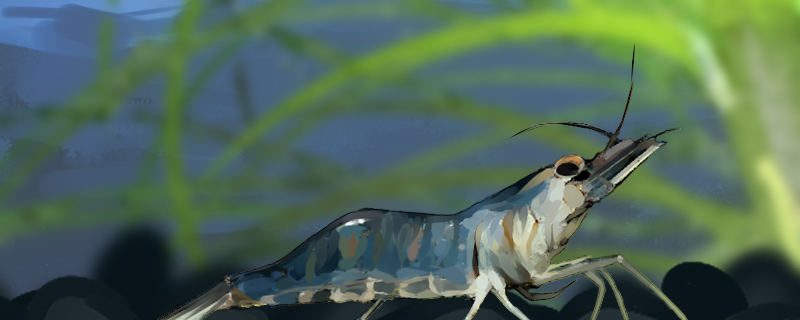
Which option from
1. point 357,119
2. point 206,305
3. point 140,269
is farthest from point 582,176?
point 140,269

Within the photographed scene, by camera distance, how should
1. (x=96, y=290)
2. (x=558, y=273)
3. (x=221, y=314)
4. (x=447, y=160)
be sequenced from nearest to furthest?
1. (x=558, y=273)
2. (x=221, y=314)
3. (x=96, y=290)
4. (x=447, y=160)

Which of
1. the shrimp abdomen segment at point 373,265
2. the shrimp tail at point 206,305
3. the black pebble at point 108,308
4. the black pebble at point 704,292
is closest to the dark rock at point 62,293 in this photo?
the black pebble at point 108,308

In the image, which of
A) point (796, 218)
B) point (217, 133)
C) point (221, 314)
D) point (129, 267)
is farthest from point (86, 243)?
point (796, 218)

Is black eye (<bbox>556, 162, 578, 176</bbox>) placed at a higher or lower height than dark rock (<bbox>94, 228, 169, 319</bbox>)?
higher

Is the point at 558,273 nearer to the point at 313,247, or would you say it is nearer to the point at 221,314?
the point at 313,247

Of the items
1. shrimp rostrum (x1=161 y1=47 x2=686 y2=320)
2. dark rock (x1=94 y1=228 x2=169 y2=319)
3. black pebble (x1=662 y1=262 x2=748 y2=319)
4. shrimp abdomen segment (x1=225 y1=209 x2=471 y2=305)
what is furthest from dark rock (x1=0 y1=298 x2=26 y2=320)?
black pebble (x1=662 y1=262 x2=748 y2=319)

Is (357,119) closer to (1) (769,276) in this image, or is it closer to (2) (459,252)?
(2) (459,252)

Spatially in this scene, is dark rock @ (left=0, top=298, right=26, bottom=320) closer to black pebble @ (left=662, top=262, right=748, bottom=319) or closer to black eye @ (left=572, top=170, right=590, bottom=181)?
black eye @ (left=572, top=170, right=590, bottom=181)
